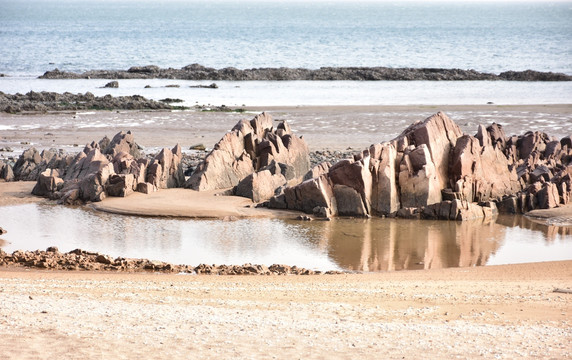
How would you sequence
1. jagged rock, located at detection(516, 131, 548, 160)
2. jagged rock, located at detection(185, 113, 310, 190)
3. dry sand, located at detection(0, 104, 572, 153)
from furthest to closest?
dry sand, located at detection(0, 104, 572, 153), jagged rock, located at detection(516, 131, 548, 160), jagged rock, located at detection(185, 113, 310, 190)

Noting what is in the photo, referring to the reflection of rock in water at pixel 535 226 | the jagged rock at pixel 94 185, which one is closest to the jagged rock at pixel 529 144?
the reflection of rock in water at pixel 535 226

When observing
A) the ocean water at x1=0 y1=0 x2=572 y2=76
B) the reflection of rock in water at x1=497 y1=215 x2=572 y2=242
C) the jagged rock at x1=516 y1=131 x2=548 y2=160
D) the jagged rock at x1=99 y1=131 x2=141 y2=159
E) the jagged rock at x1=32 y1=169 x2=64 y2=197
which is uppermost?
the ocean water at x1=0 y1=0 x2=572 y2=76

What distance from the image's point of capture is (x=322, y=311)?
31.2 ft

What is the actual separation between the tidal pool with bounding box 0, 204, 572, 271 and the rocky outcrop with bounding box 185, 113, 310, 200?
1918 millimetres

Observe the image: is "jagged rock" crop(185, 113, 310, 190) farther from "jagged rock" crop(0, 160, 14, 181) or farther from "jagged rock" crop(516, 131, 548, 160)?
"jagged rock" crop(516, 131, 548, 160)

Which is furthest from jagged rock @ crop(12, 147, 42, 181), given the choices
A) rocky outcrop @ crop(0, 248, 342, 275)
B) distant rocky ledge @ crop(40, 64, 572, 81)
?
distant rocky ledge @ crop(40, 64, 572, 81)

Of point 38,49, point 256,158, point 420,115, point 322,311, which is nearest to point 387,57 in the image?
point 38,49

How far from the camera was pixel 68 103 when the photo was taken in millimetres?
35438

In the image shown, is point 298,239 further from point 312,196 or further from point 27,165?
point 27,165

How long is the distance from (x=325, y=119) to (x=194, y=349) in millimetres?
23860

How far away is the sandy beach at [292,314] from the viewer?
806cm

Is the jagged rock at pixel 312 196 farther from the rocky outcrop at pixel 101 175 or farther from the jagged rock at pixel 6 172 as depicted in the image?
the jagged rock at pixel 6 172

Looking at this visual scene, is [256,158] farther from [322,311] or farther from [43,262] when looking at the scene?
[322,311]

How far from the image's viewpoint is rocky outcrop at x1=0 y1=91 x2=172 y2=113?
3371 centimetres
